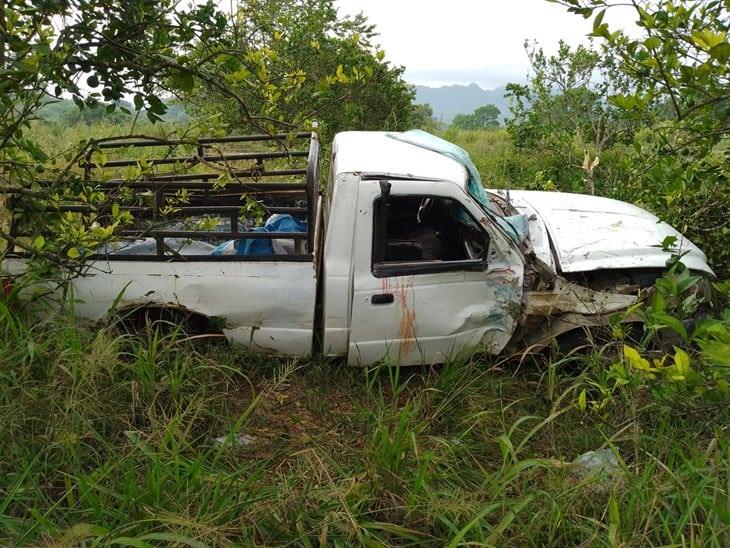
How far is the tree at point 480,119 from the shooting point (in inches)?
826

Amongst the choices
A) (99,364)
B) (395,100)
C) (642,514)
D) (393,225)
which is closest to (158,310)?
(99,364)

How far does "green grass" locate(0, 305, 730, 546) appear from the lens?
7.14ft

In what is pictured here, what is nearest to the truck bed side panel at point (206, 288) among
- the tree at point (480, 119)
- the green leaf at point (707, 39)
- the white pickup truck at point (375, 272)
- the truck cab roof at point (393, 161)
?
the white pickup truck at point (375, 272)

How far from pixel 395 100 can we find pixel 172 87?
6473 millimetres

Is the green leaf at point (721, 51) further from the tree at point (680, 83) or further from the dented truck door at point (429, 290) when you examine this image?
the dented truck door at point (429, 290)

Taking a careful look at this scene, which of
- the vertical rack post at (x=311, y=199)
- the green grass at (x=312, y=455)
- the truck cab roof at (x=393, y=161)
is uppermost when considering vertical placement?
the truck cab roof at (x=393, y=161)

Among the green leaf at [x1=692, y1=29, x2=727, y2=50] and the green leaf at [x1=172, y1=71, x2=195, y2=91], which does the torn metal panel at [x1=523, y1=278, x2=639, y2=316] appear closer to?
the green leaf at [x1=692, y1=29, x2=727, y2=50]

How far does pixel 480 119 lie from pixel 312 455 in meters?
26.9

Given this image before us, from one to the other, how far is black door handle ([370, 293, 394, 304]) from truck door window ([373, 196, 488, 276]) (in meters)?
0.13

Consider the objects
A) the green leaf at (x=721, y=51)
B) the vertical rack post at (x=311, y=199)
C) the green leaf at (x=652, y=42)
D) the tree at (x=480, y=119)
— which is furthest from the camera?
the tree at (x=480, y=119)

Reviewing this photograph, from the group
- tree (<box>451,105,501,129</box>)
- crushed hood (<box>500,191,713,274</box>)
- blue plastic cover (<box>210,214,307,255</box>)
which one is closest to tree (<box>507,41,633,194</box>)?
crushed hood (<box>500,191,713,274</box>)

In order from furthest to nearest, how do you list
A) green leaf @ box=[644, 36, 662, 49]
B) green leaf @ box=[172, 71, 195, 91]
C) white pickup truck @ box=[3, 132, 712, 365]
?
1. white pickup truck @ box=[3, 132, 712, 365]
2. green leaf @ box=[172, 71, 195, 91]
3. green leaf @ box=[644, 36, 662, 49]

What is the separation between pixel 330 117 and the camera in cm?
823

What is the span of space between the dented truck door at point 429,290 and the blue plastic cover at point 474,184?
0.35 feet
